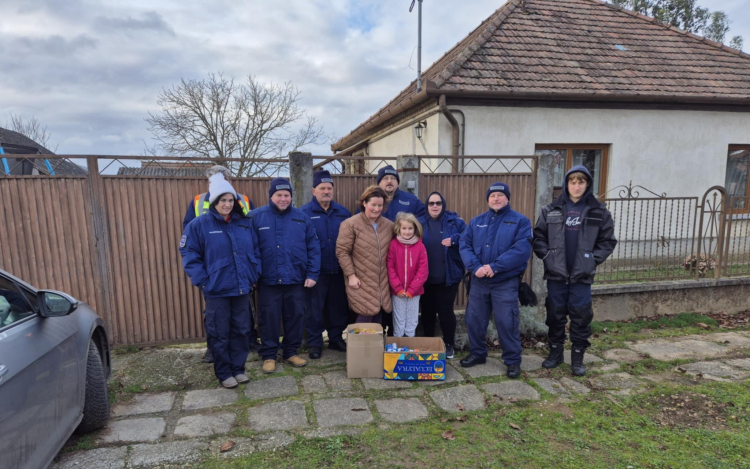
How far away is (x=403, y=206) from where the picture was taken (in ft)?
14.8

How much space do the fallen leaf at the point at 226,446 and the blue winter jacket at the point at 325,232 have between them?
1879mm

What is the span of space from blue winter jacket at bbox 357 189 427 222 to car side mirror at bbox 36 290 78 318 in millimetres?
2825

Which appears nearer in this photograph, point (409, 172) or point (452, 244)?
point (452, 244)

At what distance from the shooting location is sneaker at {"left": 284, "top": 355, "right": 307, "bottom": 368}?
421cm

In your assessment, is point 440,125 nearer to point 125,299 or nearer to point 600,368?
point 600,368

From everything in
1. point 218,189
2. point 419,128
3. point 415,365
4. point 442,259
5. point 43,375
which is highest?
point 419,128

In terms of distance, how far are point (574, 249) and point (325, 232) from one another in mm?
2431

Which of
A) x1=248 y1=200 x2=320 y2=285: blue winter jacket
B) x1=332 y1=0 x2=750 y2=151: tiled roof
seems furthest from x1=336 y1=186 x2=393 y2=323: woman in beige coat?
x1=332 y1=0 x2=750 y2=151: tiled roof

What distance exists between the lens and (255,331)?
4.71 m

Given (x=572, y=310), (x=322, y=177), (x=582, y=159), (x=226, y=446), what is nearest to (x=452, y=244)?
(x=572, y=310)

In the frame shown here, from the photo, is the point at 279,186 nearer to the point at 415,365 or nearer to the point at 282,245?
the point at 282,245

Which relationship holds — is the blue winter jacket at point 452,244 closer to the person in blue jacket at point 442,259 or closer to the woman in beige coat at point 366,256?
the person in blue jacket at point 442,259

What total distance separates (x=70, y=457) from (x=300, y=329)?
2.01 metres

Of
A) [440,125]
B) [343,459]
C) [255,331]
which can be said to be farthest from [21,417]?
[440,125]
